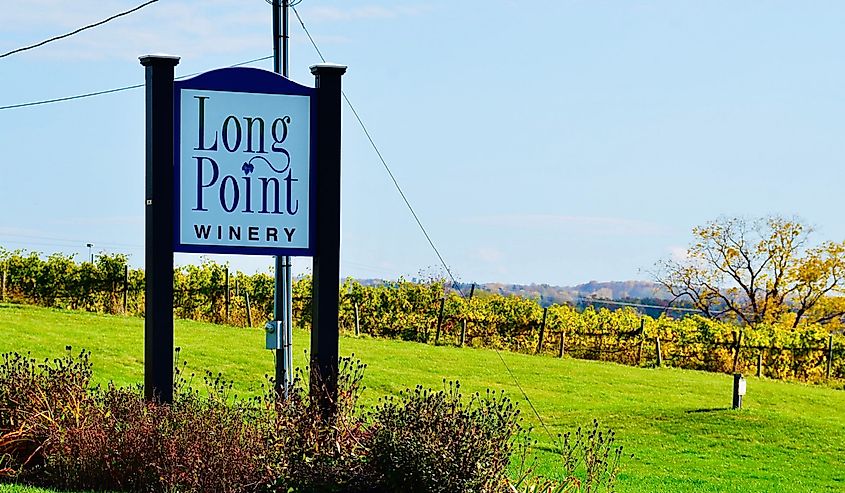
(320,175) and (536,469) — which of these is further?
(536,469)

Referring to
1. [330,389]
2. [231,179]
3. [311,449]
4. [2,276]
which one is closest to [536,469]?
[330,389]

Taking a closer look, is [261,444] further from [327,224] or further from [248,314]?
[248,314]

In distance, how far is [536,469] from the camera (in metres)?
9.31

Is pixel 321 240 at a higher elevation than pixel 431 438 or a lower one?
higher

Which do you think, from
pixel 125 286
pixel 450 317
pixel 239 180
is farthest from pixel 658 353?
pixel 239 180

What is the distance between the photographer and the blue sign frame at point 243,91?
7.80m

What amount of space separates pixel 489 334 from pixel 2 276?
13.6 metres

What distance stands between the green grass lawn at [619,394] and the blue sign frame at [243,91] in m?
2.26

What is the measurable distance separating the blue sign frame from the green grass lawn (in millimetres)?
2258

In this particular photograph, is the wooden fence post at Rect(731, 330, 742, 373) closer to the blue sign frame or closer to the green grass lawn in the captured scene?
the green grass lawn

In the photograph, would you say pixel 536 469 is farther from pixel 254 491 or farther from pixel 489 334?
pixel 489 334

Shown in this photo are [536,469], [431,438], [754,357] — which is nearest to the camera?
[431,438]

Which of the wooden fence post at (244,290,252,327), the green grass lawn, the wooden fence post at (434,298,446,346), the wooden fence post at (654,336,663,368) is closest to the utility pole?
the green grass lawn

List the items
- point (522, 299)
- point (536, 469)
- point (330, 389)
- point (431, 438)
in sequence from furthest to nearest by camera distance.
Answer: point (522, 299), point (536, 469), point (330, 389), point (431, 438)
